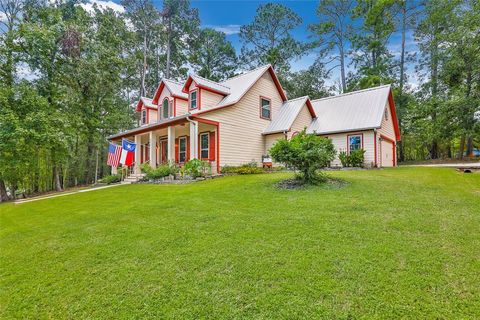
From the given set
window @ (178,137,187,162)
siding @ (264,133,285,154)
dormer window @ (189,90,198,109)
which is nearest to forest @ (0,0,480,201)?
window @ (178,137,187,162)

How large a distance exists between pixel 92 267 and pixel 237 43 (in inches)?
1268

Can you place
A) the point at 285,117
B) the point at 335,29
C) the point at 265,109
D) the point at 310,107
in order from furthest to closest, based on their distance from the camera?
the point at 335,29 → the point at 310,107 → the point at 265,109 → the point at 285,117

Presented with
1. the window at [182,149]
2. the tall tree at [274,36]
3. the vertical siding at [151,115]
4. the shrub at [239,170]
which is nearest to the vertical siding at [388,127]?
the shrub at [239,170]

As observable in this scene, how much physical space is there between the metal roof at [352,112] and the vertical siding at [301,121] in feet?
1.64

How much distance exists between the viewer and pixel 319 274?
3051mm

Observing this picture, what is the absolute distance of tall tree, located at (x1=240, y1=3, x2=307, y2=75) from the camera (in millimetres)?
28906

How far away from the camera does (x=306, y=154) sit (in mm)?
8133

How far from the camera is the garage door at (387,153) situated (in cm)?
1652

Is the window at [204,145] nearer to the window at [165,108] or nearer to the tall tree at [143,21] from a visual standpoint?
the window at [165,108]

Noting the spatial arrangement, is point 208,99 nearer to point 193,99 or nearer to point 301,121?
point 193,99

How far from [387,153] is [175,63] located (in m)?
24.0

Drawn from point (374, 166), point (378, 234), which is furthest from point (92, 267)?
point (374, 166)

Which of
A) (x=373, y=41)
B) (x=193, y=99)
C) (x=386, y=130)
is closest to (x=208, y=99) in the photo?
(x=193, y=99)

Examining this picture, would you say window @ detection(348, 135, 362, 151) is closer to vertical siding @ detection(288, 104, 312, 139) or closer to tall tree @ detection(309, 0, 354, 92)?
vertical siding @ detection(288, 104, 312, 139)
